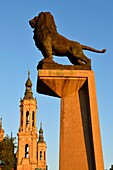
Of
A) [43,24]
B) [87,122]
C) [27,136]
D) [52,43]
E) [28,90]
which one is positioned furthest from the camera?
[28,90]

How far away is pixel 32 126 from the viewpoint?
84.9 meters

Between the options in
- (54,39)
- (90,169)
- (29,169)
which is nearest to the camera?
(90,169)

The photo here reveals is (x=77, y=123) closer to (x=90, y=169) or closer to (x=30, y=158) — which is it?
(x=90, y=169)

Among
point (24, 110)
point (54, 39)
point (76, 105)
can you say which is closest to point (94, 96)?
point (76, 105)

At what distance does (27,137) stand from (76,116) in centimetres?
7422

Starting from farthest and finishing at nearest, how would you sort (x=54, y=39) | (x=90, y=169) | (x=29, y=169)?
1. (x=29, y=169)
2. (x=54, y=39)
3. (x=90, y=169)

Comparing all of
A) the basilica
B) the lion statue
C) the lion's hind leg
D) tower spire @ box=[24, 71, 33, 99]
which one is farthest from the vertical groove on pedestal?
tower spire @ box=[24, 71, 33, 99]

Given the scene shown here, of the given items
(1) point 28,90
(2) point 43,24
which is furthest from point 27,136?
(2) point 43,24

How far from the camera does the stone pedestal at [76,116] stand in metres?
10.5

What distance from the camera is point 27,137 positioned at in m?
83.9

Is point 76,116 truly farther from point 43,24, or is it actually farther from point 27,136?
point 27,136

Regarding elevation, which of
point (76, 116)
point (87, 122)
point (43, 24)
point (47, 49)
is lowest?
point (87, 122)

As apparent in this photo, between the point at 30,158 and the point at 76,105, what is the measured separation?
74.4m

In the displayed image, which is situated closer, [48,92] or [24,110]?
[48,92]
